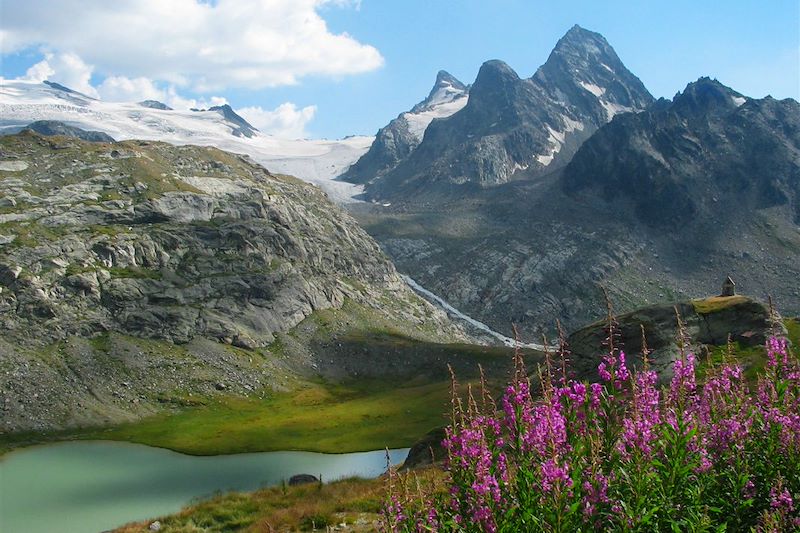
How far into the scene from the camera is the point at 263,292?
13788cm

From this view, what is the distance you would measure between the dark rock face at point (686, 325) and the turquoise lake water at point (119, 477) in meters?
16.1

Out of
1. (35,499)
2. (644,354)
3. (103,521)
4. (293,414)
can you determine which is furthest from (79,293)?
(644,354)

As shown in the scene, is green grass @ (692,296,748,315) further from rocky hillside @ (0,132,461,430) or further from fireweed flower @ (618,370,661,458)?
rocky hillside @ (0,132,461,430)

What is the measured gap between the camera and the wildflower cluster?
29.9 feet

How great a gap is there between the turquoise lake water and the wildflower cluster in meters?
34.3

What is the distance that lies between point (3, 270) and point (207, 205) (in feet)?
198

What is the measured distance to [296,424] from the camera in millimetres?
89188

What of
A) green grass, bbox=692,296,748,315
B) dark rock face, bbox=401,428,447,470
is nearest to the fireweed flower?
dark rock face, bbox=401,428,447,470

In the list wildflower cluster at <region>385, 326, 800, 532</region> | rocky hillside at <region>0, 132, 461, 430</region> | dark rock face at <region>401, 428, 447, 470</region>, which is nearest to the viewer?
wildflower cluster at <region>385, 326, 800, 532</region>

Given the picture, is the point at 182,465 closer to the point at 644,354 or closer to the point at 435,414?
the point at 435,414

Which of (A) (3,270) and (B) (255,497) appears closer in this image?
(B) (255,497)

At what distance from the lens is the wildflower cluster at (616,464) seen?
9.12 m

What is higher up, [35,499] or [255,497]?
[255,497]

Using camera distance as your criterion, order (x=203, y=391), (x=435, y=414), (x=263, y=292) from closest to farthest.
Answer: (x=435, y=414) → (x=203, y=391) → (x=263, y=292)
